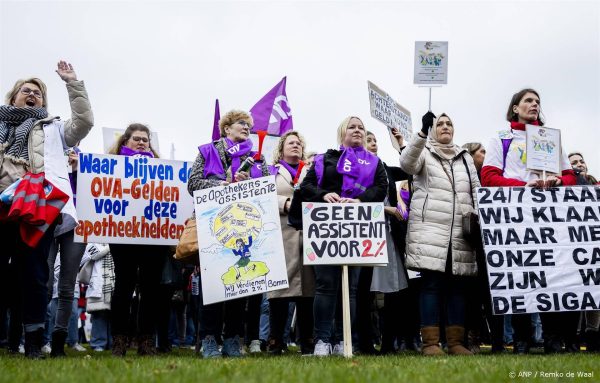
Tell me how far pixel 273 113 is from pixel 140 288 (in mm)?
4837

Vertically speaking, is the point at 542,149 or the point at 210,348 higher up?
the point at 542,149

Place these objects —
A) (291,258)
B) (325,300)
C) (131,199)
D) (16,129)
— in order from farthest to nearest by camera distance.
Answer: (131,199)
(291,258)
(325,300)
(16,129)

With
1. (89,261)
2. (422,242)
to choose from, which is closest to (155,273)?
(422,242)

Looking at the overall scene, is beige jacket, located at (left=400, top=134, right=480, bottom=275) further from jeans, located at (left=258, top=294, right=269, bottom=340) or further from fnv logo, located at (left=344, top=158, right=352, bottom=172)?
jeans, located at (left=258, top=294, right=269, bottom=340)

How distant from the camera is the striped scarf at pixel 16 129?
6629 millimetres

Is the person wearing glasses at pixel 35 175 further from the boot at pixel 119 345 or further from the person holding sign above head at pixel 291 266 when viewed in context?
the person holding sign above head at pixel 291 266

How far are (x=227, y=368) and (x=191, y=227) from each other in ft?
9.56

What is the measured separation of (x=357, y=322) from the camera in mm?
8195

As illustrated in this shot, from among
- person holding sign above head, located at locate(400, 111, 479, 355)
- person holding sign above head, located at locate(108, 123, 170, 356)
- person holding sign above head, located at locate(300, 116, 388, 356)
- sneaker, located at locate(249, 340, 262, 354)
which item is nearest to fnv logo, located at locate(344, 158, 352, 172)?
person holding sign above head, located at locate(300, 116, 388, 356)

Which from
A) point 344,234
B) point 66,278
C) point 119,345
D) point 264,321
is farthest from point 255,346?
point 344,234

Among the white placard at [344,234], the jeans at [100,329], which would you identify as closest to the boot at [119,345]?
the white placard at [344,234]

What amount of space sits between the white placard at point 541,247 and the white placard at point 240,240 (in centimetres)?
218

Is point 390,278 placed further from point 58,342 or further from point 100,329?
point 100,329

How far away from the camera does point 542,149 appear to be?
775 centimetres
